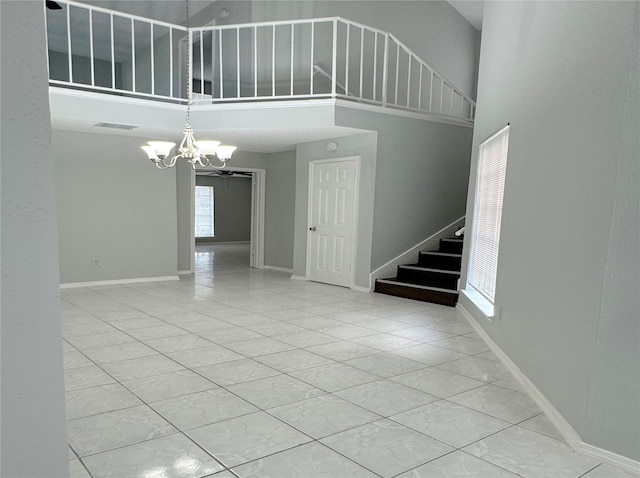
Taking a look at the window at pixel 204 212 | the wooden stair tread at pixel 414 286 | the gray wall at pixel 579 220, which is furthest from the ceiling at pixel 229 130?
the window at pixel 204 212

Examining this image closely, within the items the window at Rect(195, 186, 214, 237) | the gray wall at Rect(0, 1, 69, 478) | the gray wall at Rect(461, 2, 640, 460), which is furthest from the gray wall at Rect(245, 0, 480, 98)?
the window at Rect(195, 186, 214, 237)

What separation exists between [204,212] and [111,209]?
6.86 metres

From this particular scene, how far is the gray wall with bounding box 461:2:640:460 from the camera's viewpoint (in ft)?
7.26

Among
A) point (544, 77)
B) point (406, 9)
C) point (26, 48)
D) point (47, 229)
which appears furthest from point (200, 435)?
point (406, 9)

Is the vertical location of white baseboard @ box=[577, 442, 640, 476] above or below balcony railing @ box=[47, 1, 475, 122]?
below

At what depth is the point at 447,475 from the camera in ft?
7.04

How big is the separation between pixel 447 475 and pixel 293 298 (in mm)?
4150

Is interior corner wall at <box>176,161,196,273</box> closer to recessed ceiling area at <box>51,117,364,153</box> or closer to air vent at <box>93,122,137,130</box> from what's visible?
recessed ceiling area at <box>51,117,364,153</box>

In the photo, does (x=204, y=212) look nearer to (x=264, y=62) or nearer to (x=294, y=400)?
(x=264, y=62)

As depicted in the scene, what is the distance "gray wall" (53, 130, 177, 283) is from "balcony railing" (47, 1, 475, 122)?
90cm

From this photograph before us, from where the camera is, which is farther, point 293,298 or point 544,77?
point 293,298

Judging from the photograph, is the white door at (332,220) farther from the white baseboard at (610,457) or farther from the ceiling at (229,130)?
the white baseboard at (610,457)

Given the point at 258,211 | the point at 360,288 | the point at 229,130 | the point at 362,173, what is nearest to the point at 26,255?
the point at 229,130

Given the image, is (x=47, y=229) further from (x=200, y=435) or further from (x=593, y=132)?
(x=593, y=132)
